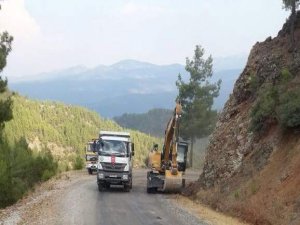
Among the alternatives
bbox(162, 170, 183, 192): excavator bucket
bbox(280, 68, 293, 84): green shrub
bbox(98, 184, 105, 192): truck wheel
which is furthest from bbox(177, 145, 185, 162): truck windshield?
bbox(280, 68, 293, 84): green shrub

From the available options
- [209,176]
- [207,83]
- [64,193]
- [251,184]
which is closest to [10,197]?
[64,193]

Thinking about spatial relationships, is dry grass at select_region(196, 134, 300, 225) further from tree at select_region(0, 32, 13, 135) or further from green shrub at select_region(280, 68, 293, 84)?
tree at select_region(0, 32, 13, 135)

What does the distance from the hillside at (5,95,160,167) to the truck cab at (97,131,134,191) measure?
129264 millimetres

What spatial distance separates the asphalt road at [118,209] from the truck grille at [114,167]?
147 cm

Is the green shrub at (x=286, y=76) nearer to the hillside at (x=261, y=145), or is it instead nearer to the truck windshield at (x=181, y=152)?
the hillside at (x=261, y=145)

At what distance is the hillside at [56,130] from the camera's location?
172025 millimetres

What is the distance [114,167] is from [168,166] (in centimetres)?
336

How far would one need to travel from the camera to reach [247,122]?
1190 inches

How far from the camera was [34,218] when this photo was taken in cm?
2175

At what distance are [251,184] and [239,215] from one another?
7.60 ft

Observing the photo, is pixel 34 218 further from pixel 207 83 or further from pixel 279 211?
pixel 207 83

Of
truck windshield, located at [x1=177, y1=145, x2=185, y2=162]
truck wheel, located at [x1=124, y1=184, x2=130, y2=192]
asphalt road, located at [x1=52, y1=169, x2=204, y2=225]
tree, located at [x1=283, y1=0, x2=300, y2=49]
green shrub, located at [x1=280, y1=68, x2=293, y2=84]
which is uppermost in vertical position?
tree, located at [x1=283, y1=0, x2=300, y2=49]

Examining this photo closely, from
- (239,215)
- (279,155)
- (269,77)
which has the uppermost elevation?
(269,77)

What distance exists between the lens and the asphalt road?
21062 millimetres
